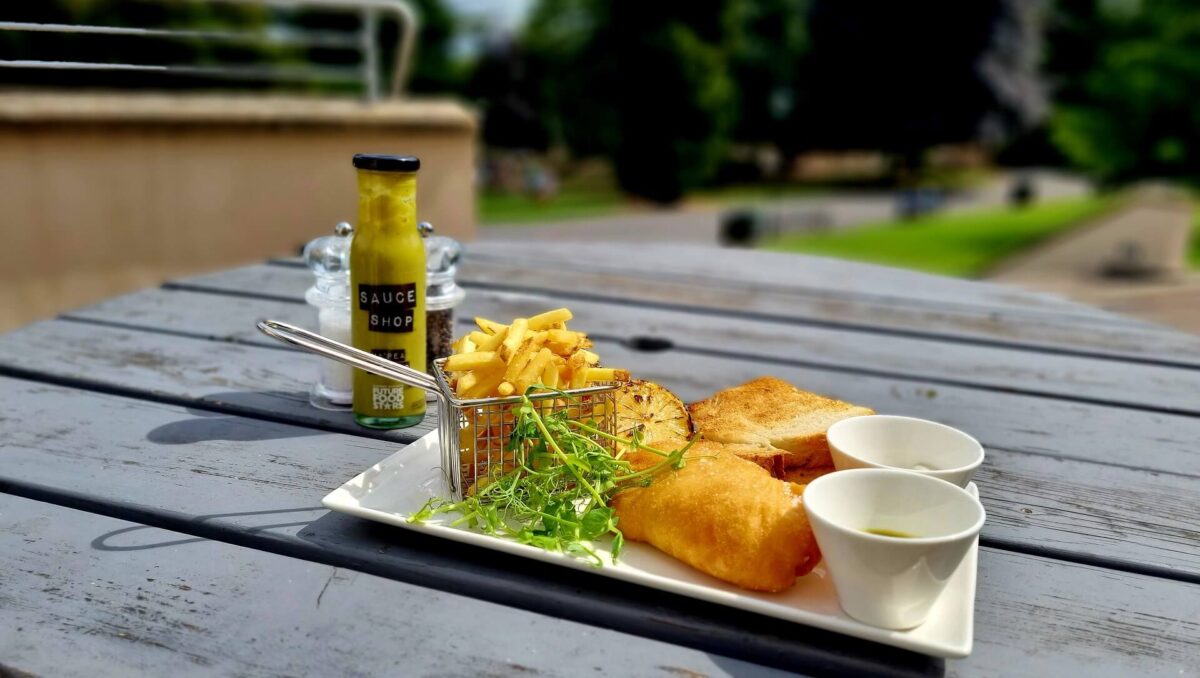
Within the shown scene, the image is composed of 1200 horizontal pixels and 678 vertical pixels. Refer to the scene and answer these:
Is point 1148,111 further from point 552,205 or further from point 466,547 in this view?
point 466,547

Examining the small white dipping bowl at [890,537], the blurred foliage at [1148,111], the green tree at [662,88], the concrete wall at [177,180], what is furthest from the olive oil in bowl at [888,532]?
the green tree at [662,88]

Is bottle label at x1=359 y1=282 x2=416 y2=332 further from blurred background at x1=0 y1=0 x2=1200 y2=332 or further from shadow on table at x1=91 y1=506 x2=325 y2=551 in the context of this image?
blurred background at x1=0 y1=0 x2=1200 y2=332

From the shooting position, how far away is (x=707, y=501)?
109cm

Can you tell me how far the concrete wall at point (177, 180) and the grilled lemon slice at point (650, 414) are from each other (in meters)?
4.04

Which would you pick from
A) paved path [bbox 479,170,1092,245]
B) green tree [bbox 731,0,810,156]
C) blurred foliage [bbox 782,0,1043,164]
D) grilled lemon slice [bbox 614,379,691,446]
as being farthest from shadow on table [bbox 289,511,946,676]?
green tree [bbox 731,0,810,156]

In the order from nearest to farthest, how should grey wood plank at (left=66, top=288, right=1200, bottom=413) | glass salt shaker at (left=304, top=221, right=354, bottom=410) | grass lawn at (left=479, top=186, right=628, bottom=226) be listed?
glass salt shaker at (left=304, top=221, right=354, bottom=410) → grey wood plank at (left=66, top=288, right=1200, bottom=413) → grass lawn at (left=479, top=186, right=628, bottom=226)

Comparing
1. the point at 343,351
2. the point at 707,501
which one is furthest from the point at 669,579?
the point at 343,351

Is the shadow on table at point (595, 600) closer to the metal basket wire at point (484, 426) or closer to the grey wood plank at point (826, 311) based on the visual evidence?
the metal basket wire at point (484, 426)

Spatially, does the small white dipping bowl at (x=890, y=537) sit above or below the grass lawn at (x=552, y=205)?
above

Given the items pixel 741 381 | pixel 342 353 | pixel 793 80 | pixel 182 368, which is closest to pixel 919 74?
pixel 793 80

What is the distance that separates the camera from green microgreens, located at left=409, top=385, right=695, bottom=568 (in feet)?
3.66

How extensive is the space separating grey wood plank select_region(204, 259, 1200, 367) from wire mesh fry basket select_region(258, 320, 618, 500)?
1.20m

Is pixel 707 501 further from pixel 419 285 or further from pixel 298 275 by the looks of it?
pixel 298 275

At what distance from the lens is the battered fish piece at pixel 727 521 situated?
3.38 feet
